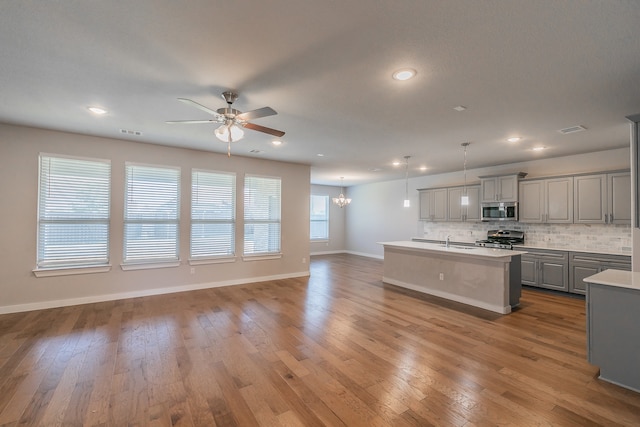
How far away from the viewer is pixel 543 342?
3.36 meters

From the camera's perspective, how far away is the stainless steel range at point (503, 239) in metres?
6.40

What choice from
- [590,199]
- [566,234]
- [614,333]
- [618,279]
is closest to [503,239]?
[566,234]

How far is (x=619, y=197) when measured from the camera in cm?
496

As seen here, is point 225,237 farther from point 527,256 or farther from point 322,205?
point 527,256

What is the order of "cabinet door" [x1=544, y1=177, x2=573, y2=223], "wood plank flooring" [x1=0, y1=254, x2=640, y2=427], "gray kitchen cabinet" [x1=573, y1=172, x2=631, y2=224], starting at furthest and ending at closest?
"cabinet door" [x1=544, y1=177, x2=573, y2=223] → "gray kitchen cabinet" [x1=573, y1=172, x2=631, y2=224] → "wood plank flooring" [x1=0, y1=254, x2=640, y2=427]

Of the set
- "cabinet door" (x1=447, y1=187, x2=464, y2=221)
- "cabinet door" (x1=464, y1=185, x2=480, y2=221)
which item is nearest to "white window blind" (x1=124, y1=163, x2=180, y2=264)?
"cabinet door" (x1=447, y1=187, x2=464, y2=221)

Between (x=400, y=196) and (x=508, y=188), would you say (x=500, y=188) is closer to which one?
(x=508, y=188)

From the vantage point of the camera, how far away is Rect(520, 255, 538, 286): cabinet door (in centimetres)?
576

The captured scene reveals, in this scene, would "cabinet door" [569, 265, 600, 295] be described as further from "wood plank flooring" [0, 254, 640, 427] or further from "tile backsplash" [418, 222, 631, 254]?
"wood plank flooring" [0, 254, 640, 427]

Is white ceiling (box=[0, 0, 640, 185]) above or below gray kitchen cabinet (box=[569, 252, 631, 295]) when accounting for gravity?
above

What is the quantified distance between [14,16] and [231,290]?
472 centimetres

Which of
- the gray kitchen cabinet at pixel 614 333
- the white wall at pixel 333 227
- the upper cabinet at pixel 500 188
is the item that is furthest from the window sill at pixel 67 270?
the upper cabinet at pixel 500 188

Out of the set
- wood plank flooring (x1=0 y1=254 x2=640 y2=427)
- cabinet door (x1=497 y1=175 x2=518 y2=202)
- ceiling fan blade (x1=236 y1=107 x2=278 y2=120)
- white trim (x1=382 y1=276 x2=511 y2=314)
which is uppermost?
ceiling fan blade (x1=236 y1=107 x2=278 y2=120)

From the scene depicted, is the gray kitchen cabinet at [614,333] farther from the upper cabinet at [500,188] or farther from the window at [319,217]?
the window at [319,217]
